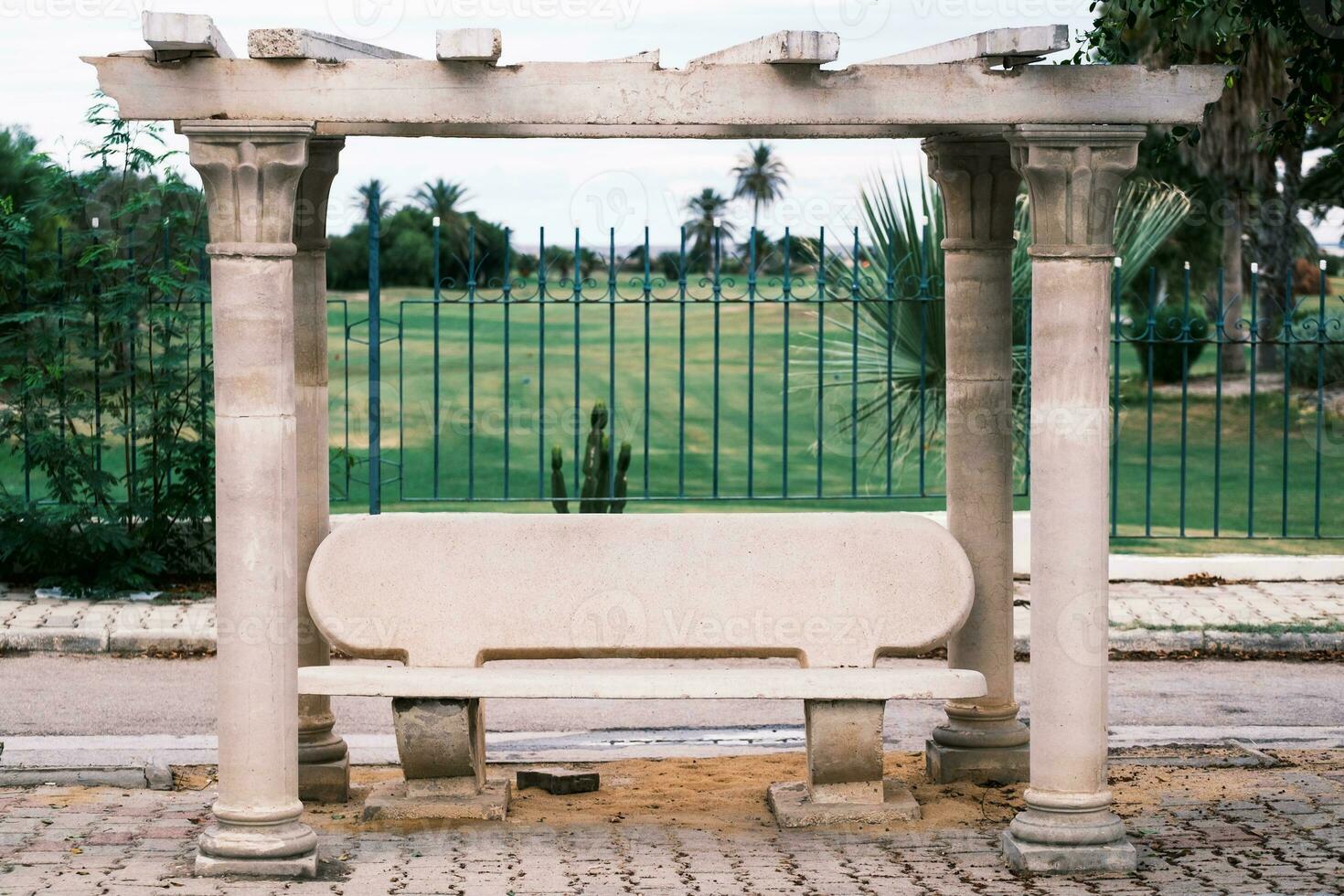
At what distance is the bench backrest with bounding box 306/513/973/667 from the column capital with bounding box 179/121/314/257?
4.34ft

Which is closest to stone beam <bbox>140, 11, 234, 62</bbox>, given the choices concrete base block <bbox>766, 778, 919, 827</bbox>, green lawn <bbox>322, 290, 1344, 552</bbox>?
concrete base block <bbox>766, 778, 919, 827</bbox>

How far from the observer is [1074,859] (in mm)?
5258

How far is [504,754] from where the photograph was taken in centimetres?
Result: 707

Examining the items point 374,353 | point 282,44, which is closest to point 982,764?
point 282,44

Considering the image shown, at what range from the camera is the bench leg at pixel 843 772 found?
5.79 m

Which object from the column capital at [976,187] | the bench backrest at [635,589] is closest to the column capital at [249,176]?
the bench backrest at [635,589]

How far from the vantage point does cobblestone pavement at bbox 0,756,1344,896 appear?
508 centimetres

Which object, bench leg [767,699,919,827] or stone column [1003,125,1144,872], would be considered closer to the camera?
stone column [1003,125,1144,872]

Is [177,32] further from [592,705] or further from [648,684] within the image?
[592,705]

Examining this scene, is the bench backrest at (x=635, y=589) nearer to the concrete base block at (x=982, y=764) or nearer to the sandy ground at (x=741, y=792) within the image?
the sandy ground at (x=741, y=792)

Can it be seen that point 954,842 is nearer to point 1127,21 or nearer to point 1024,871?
point 1024,871

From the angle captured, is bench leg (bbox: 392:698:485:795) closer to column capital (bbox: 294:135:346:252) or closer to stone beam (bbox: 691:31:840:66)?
column capital (bbox: 294:135:346:252)

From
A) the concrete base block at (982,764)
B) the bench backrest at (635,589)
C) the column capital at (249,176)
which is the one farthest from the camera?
the concrete base block at (982,764)

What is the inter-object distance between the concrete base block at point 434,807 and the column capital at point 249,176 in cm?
199
